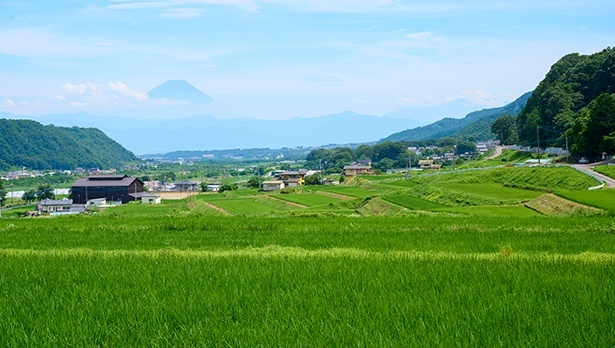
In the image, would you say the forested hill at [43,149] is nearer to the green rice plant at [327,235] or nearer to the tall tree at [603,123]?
the tall tree at [603,123]

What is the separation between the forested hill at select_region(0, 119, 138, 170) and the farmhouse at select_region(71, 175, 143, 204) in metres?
77.8

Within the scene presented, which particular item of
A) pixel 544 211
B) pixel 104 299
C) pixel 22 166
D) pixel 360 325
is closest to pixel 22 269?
pixel 104 299

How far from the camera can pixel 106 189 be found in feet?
208

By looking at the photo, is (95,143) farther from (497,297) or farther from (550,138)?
(497,297)

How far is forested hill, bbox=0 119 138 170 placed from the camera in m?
134

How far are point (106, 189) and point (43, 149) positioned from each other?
90446 millimetres

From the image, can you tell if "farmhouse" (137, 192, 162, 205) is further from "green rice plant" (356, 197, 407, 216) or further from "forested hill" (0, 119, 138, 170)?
"forested hill" (0, 119, 138, 170)

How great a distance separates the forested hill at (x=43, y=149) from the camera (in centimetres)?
13425

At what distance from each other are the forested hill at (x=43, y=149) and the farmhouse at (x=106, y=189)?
255 ft

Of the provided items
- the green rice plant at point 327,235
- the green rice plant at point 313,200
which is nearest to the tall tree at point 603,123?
the green rice plant at point 313,200

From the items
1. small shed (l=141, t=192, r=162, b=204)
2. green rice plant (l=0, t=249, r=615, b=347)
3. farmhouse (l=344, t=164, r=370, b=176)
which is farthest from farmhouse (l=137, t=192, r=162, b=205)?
green rice plant (l=0, t=249, r=615, b=347)

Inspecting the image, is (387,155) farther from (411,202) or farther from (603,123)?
(411,202)

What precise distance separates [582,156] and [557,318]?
49.0 metres

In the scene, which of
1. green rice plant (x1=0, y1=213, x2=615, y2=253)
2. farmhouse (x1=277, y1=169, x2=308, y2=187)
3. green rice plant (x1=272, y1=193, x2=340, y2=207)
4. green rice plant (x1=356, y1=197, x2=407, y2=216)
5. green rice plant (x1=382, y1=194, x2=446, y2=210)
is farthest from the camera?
farmhouse (x1=277, y1=169, x2=308, y2=187)
